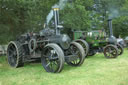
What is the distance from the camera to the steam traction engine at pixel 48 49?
14.3 feet

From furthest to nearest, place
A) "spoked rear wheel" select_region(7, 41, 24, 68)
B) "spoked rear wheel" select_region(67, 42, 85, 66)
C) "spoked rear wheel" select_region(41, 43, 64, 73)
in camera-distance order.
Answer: "spoked rear wheel" select_region(7, 41, 24, 68), "spoked rear wheel" select_region(67, 42, 85, 66), "spoked rear wheel" select_region(41, 43, 64, 73)

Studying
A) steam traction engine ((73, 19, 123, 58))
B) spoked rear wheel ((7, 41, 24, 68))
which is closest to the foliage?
spoked rear wheel ((7, 41, 24, 68))

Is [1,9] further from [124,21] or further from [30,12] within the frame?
[124,21]

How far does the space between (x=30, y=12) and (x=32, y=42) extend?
2.94m

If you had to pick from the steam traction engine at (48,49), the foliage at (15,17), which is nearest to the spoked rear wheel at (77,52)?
the steam traction engine at (48,49)

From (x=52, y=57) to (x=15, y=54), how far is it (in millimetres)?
1793

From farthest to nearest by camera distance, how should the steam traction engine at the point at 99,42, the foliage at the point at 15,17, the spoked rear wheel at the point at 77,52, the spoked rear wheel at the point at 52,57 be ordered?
the steam traction engine at the point at 99,42, the foliage at the point at 15,17, the spoked rear wheel at the point at 77,52, the spoked rear wheel at the point at 52,57

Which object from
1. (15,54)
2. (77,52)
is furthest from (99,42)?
(15,54)

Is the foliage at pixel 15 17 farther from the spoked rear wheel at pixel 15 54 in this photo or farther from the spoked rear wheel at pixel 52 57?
the spoked rear wheel at pixel 52 57

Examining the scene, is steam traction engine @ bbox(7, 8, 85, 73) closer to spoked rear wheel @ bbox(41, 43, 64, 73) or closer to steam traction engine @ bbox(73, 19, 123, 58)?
spoked rear wheel @ bbox(41, 43, 64, 73)

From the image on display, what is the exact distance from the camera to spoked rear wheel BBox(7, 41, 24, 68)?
5.04 metres

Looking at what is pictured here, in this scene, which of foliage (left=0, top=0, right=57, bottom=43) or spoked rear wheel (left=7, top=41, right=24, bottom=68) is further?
foliage (left=0, top=0, right=57, bottom=43)

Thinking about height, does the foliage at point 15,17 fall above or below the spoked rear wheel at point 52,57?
above

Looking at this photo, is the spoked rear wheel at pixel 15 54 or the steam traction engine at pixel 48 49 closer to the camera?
the steam traction engine at pixel 48 49
